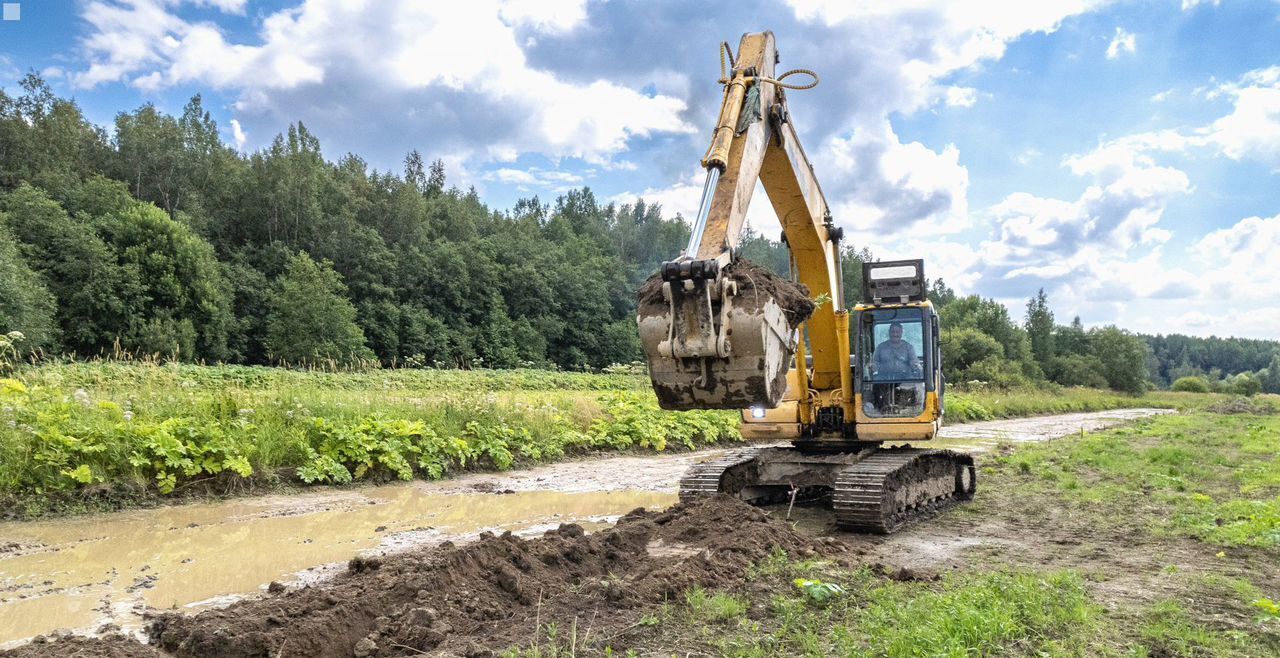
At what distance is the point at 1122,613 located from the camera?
508cm

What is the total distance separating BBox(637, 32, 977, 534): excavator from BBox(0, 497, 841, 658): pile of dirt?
3.94 ft

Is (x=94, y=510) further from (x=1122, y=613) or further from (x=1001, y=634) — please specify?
(x=1122, y=613)

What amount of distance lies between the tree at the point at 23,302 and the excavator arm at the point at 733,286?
3528 cm

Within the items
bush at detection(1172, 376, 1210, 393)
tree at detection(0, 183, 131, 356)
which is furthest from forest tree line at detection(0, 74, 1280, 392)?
bush at detection(1172, 376, 1210, 393)

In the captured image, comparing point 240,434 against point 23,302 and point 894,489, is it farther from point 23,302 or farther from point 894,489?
point 23,302

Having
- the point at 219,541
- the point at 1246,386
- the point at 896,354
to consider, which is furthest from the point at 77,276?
the point at 1246,386

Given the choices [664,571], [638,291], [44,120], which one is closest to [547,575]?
[664,571]

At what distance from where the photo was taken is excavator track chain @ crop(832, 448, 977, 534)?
7801mm

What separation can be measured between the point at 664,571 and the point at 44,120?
7273 cm

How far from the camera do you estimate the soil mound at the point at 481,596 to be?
427 centimetres

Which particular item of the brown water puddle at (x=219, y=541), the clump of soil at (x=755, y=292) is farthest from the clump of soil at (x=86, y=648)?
the clump of soil at (x=755, y=292)

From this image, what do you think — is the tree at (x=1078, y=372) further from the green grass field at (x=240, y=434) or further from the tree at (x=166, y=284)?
the green grass field at (x=240, y=434)

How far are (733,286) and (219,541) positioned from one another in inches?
220

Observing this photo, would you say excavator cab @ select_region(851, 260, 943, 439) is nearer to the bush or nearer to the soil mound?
the soil mound
